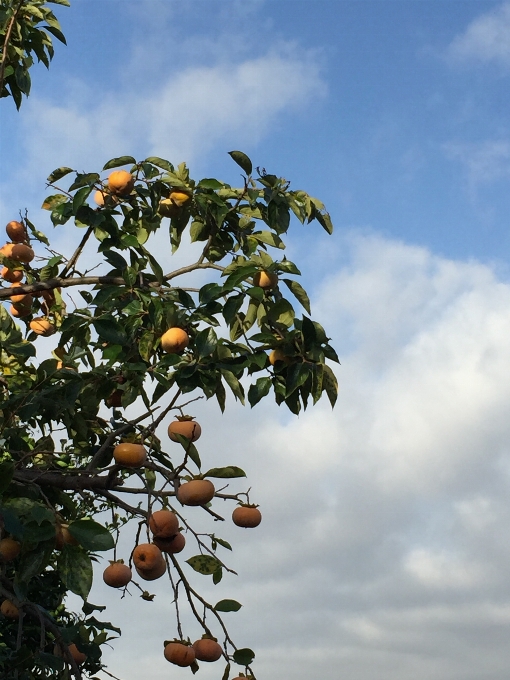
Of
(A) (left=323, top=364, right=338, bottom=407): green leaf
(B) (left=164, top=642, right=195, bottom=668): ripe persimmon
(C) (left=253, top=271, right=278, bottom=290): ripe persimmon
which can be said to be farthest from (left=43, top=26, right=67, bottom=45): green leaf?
(B) (left=164, top=642, right=195, bottom=668): ripe persimmon

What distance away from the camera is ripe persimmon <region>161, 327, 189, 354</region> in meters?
3.62

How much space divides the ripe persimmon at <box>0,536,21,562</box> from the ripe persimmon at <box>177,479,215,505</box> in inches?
26.2

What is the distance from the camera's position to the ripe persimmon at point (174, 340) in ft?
11.9

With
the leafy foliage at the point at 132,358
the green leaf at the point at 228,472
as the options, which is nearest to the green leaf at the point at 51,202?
the leafy foliage at the point at 132,358

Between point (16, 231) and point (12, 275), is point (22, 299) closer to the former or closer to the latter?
point (12, 275)

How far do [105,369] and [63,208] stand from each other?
0.92 m

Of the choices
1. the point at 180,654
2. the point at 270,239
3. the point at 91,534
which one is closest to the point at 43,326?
the point at 270,239

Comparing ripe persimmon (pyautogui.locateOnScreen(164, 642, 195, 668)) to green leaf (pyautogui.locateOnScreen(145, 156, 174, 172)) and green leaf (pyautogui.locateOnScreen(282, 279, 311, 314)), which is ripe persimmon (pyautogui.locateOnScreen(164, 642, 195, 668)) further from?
green leaf (pyautogui.locateOnScreen(145, 156, 174, 172))

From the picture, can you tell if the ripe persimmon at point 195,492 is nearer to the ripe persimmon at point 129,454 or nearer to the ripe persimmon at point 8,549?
the ripe persimmon at point 129,454

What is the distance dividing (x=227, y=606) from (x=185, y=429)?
2.55ft

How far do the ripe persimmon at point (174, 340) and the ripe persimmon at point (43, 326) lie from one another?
4.23ft

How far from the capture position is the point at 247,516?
344 centimetres

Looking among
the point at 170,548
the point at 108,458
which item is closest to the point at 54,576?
the point at 108,458

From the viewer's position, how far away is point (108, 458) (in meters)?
3.71
